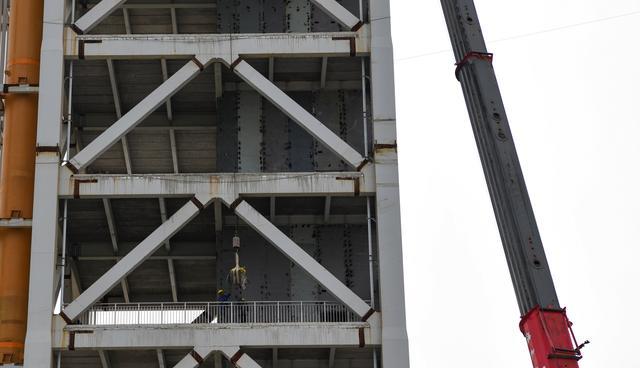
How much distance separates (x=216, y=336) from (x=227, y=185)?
432 cm

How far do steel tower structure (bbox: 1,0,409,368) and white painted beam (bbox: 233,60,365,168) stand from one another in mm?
62

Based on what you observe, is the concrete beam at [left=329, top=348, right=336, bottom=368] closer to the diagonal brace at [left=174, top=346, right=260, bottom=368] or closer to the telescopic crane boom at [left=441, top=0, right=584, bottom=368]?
the diagonal brace at [left=174, top=346, right=260, bottom=368]

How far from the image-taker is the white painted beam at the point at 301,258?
42719 millimetres

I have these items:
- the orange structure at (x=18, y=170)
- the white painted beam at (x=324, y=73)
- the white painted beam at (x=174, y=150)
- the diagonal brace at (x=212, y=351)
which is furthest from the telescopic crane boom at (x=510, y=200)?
the orange structure at (x=18, y=170)

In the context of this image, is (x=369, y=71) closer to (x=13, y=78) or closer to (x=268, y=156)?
(x=268, y=156)

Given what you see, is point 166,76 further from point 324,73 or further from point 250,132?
point 324,73

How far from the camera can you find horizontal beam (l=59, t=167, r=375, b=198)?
144 feet

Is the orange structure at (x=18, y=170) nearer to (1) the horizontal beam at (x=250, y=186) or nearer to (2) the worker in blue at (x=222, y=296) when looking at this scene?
(1) the horizontal beam at (x=250, y=186)

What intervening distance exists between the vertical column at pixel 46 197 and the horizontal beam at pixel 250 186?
546mm

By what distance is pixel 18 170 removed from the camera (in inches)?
1761

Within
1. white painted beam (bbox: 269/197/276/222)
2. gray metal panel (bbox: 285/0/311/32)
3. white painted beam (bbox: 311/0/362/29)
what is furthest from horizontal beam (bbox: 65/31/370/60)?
white painted beam (bbox: 269/197/276/222)

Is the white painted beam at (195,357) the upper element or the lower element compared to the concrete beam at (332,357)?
lower

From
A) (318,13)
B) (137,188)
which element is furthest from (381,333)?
(318,13)

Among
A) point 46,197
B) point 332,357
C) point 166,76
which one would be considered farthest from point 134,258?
point 166,76
